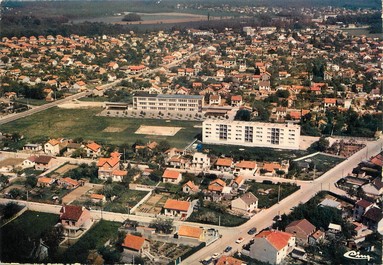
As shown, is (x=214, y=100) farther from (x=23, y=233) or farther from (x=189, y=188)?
(x=23, y=233)

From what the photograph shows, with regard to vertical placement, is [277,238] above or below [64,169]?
above

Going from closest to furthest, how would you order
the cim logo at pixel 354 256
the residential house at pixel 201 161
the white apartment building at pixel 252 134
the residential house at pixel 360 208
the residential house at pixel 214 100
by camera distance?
the cim logo at pixel 354 256 < the residential house at pixel 360 208 < the residential house at pixel 201 161 < the white apartment building at pixel 252 134 < the residential house at pixel 214 100

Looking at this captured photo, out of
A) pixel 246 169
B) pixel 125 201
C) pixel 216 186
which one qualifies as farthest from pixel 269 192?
pixel 125 201

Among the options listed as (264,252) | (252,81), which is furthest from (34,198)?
(252,81)

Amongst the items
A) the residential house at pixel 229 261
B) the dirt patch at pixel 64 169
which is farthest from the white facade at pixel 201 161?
the residential house at pixel 229 261

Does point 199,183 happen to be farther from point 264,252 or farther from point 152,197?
point 264,252

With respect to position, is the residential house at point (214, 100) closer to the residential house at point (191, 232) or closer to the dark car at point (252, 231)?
the dark car at point (252, 231)

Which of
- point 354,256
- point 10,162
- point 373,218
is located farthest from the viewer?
point 10,162
